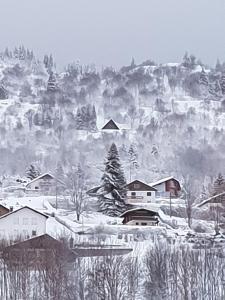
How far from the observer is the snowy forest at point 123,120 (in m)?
66.4

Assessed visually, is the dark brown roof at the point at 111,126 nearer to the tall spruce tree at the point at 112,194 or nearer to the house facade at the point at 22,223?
the tall spruce tree at the point at 112,194

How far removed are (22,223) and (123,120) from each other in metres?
53.6

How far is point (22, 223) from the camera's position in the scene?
30406mm

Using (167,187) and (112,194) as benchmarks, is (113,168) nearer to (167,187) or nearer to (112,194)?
(112,194)

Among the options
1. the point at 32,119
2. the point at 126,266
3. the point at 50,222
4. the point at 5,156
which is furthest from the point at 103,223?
the point at 32,119

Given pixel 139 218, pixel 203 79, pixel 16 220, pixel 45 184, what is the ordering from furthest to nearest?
pixel 203 79 < pixel 45 184 < pixel 139 218 < pixel 16 220

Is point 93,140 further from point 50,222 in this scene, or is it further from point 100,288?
point 100,288

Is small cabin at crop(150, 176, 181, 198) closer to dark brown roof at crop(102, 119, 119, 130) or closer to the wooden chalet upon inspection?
the wooden chalet

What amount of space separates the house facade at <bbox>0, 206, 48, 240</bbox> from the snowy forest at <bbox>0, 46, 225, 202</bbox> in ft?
67.9

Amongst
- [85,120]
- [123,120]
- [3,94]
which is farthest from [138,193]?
[3,94]

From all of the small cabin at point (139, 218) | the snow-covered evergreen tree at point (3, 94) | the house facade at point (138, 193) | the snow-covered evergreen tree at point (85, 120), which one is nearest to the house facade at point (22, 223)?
the small cabin at point (139, 218)

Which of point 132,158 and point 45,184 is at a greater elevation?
point 132,158

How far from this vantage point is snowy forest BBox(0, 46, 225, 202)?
66.4 metres

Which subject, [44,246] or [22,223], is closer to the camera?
[44,246]
